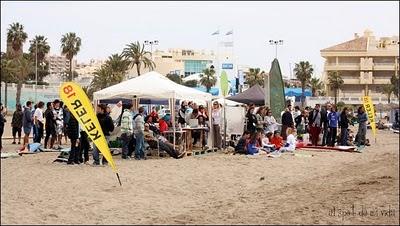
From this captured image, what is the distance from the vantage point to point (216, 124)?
18.5 m

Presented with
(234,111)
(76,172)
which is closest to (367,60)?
(234,111)

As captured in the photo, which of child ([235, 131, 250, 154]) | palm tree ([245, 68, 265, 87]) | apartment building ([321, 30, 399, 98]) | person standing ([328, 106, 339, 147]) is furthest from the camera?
palm tree ([245, 68, 265, 87])

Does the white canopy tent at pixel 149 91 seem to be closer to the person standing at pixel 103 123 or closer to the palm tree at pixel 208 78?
the person standing at pixel 103 123

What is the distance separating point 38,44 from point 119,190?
266 ft

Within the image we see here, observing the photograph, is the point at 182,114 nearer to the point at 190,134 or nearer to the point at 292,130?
the point at 190,134

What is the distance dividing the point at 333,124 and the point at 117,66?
58017mm

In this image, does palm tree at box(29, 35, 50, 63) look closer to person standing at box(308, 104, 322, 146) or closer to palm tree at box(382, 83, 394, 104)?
palm tree at box(382, 83, 394, 104)

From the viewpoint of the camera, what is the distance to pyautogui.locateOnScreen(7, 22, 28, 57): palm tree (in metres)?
77.0

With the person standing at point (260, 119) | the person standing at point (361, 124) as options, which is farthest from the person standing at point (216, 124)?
the person standing at point (361, 124)

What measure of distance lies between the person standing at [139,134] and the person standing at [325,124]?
7707mm

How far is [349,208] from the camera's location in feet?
28.2

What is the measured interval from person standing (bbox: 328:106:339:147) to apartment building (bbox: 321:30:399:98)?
66404 mm

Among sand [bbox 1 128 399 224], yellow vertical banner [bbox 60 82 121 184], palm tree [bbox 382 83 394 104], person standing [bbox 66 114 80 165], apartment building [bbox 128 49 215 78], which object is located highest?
apartment building [bbox 128 49 215 78]

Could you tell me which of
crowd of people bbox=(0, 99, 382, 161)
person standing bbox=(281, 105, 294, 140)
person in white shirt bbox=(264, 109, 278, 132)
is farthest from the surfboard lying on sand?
person in white shirt bbox=(264, 109, 278, 132)
